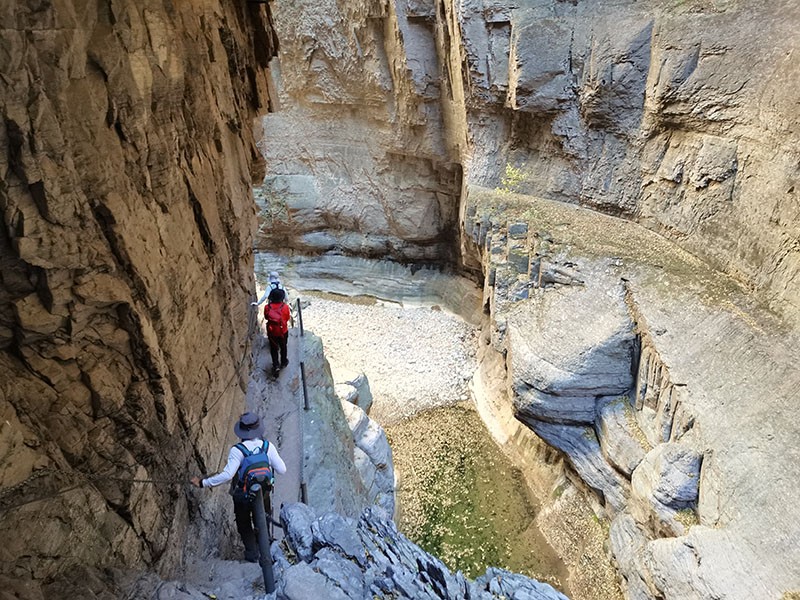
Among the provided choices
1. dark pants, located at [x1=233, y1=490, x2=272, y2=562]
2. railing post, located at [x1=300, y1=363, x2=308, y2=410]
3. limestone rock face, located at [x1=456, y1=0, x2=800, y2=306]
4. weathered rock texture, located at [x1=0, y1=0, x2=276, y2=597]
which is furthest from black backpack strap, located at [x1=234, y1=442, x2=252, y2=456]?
limestone rock face, located at [x1=456, y1=0, x2=800, y2=306]

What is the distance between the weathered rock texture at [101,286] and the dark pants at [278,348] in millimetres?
1865

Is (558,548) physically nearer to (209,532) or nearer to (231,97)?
(209,532)

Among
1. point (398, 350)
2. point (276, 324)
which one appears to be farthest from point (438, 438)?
point (276, 324)

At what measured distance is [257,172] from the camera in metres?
9.37

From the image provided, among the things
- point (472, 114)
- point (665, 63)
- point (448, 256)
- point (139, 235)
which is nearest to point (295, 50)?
point (472, 114)

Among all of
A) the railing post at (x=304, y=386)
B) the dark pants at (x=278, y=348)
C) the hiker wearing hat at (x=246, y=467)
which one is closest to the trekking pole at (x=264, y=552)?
the hiker wearing hat at (x=246, y=467)

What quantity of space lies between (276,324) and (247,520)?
3431 mm

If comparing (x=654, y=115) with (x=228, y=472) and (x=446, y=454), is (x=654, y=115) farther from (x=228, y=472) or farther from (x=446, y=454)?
(x=228, y=472)

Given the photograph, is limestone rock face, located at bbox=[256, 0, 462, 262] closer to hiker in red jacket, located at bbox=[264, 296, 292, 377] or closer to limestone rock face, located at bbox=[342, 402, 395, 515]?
limestone rock face, located at bbox=[342, 402, 395, 515]

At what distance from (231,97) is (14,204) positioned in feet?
15.2

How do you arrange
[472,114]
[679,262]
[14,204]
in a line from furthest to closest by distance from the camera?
[472,114]
[679,262]
[14,204]

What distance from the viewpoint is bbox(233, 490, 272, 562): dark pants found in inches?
175

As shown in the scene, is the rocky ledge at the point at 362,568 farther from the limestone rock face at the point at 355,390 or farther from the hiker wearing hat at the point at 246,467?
the limestone rock face at the point at 355,390

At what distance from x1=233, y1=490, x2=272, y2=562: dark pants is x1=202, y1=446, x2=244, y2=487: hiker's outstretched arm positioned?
285mm
